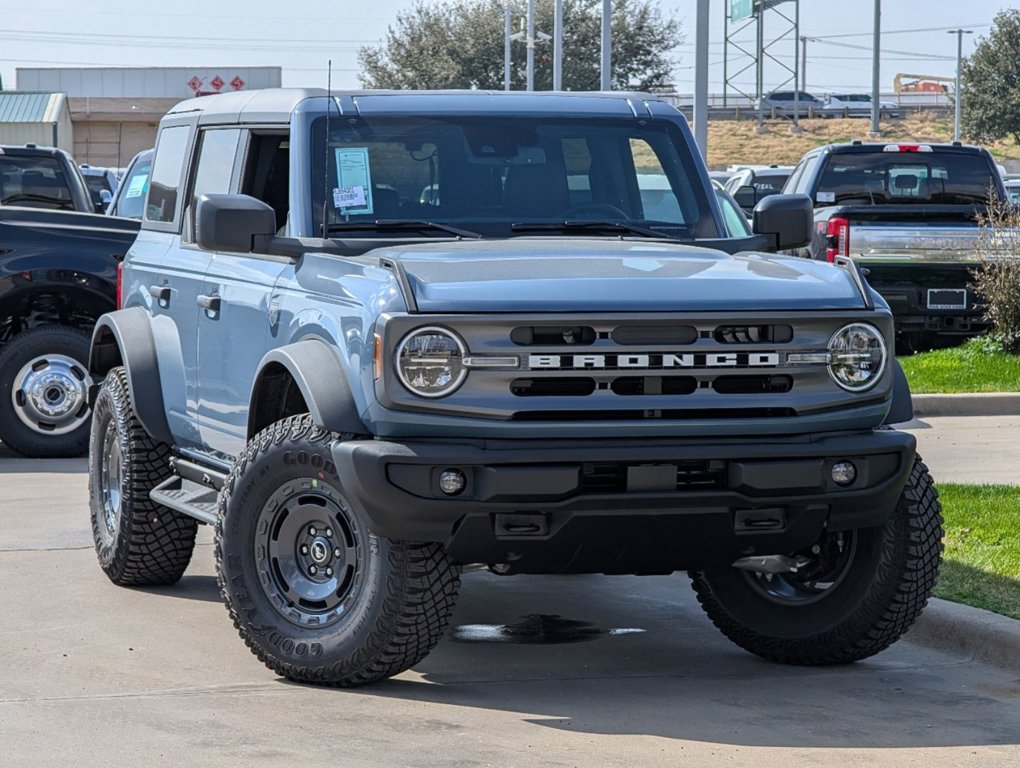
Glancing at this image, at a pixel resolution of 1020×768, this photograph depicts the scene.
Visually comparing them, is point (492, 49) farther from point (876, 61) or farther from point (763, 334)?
point (763, 334)

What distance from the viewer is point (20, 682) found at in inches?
245

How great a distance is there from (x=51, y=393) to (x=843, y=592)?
7.20 metres

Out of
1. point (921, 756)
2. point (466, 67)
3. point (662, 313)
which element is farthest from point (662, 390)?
point (466, 67)

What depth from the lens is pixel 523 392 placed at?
5.64 m

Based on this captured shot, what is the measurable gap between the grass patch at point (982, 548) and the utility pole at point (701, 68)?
29.2 feet

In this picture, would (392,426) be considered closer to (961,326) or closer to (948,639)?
(948,639)

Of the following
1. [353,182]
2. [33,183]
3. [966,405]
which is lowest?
[966,405]

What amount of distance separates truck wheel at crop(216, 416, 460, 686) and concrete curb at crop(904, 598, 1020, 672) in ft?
6.83

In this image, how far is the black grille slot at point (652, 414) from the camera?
18.5 ft

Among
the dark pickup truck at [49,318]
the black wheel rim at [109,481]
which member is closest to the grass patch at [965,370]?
the dark pickup truck at [49,318]

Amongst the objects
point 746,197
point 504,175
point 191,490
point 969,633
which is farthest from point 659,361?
point 746,197

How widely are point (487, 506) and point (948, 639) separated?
7.45 feet

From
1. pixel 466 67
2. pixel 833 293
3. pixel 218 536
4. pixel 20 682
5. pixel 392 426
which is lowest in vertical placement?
pixel 20 682

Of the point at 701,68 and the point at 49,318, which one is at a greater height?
the point at 701,68
